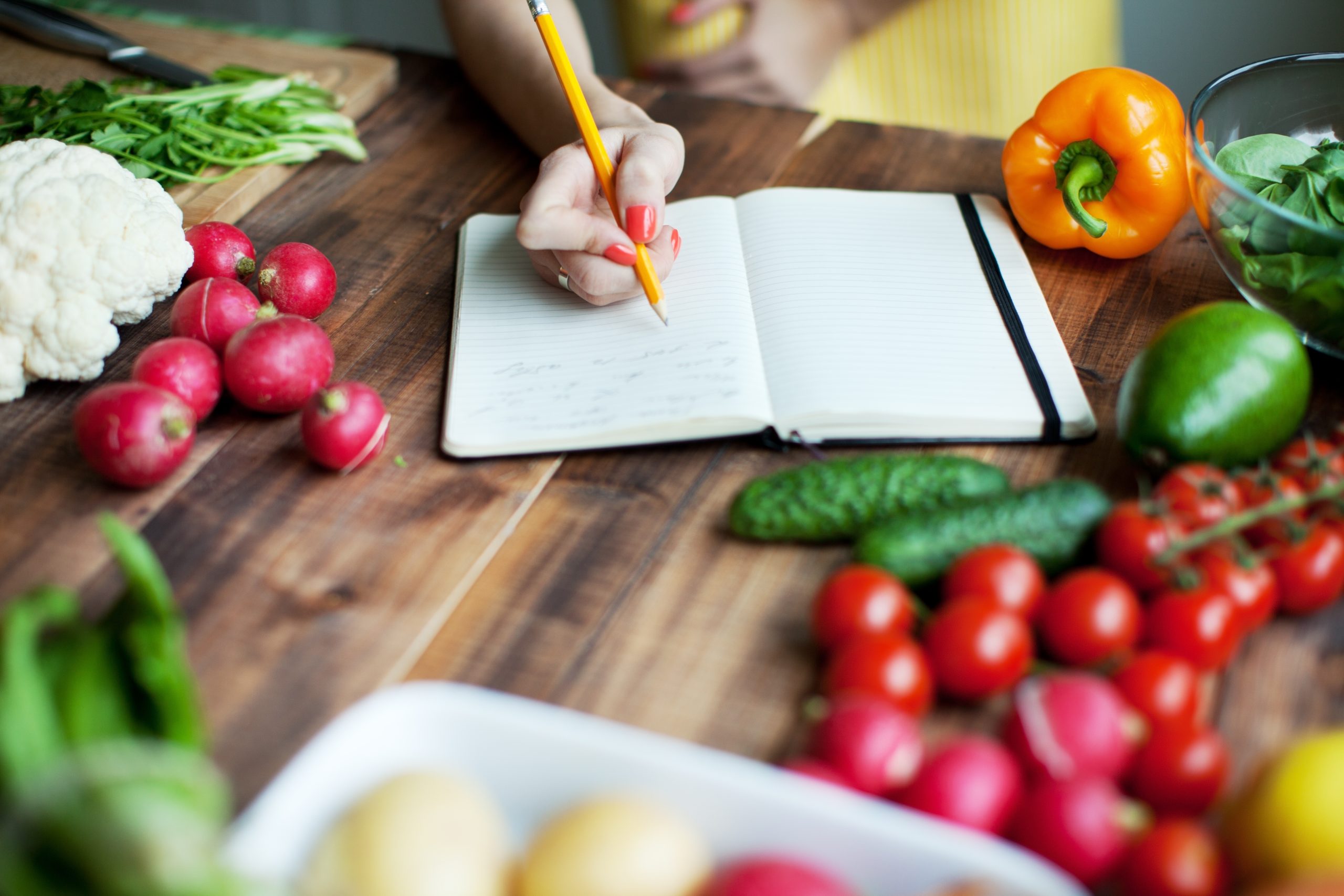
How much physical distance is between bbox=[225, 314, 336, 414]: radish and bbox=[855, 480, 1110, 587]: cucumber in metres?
0.55

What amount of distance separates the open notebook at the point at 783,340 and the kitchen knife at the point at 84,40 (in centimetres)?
59

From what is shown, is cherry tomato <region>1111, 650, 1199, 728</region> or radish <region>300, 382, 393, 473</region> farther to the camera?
radish <region>300, 382, 393, 473</region>

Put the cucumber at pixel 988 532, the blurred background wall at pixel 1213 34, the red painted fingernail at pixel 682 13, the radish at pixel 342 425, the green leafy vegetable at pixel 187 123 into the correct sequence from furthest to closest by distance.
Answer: the blurred background wall at pixel 1213 34 < the red painted fingernail at pixel 682 13 < the green leafy vegetable at pixel 187 123 < the radish at pixel 342 425 < the cucumber at pixel 988 532

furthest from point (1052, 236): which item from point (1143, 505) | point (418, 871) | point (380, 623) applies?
point (418, 871)

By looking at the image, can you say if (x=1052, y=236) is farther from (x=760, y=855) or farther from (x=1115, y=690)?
(x=760, y=855)

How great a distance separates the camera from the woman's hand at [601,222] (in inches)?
41.4

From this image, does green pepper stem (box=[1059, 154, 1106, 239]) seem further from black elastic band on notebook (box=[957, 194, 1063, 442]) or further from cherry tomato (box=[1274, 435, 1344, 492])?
cherry tomato (box=[1274, 435, 1344, 492])

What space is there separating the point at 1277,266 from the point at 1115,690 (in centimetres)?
51

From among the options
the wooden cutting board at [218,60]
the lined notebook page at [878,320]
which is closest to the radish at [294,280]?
the wooden cutting board at [218,60]

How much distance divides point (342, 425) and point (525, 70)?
77 cm

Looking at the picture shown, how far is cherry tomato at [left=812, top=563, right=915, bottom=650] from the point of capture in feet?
2.36

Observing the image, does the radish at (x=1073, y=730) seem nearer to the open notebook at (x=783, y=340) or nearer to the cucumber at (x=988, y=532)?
the cucumber at (x=988, y=532)

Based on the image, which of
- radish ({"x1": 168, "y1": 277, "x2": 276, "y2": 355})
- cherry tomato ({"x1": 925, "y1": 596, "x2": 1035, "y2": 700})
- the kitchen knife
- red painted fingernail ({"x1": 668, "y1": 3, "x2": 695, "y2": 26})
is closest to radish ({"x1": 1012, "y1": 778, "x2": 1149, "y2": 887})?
cherry tomato ({"x1": 925, "y1": 596, "x2": 1035, "y2": 700})

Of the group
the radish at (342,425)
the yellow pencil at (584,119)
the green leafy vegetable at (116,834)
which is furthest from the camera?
the yellow pencil at (584,119)
